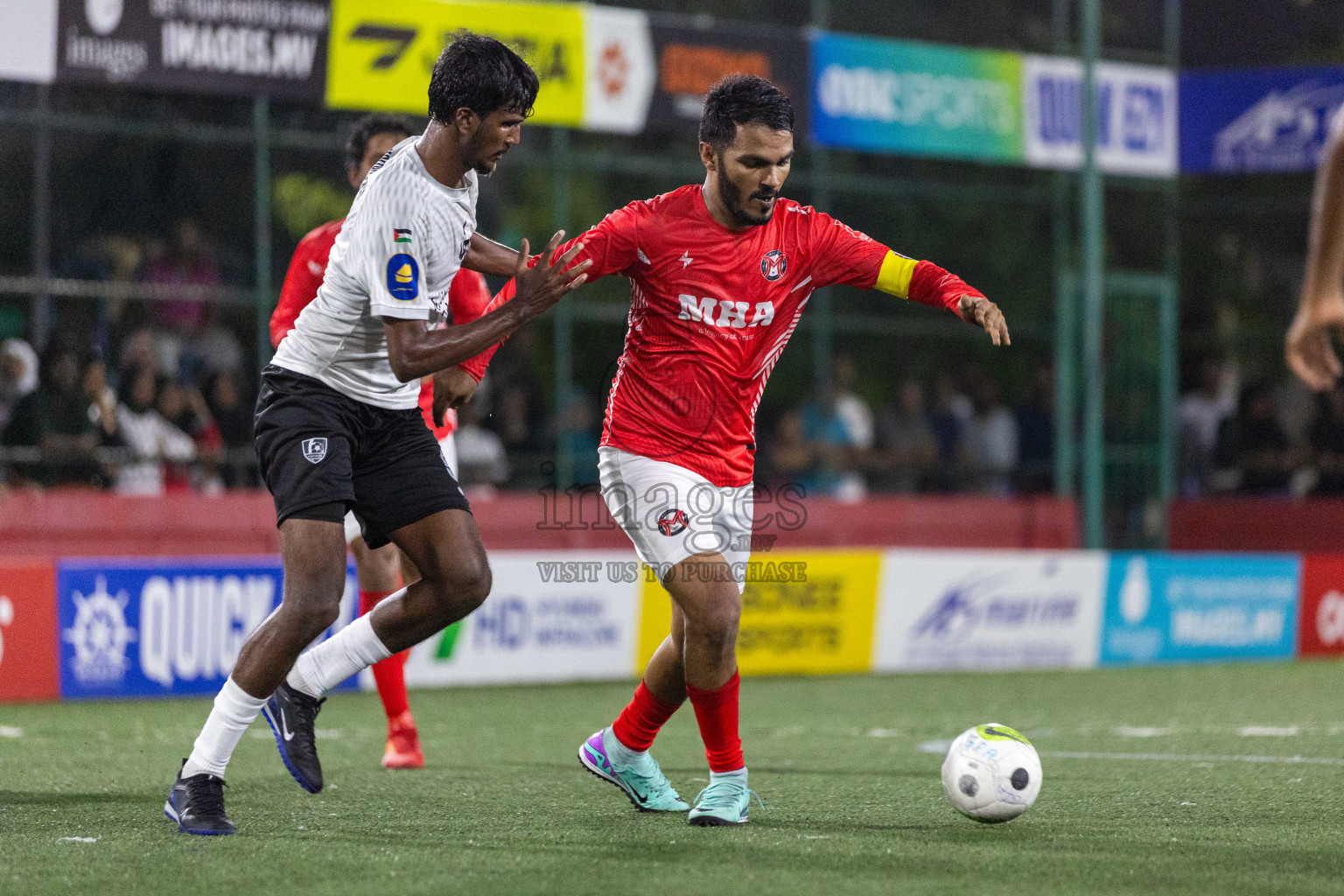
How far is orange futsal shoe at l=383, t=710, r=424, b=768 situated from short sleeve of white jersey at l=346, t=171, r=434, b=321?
7.55 feet

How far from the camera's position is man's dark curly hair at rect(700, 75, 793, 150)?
5578 millimetres

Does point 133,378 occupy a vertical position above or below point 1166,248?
below

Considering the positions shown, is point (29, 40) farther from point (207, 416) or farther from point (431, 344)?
point (431, 344)

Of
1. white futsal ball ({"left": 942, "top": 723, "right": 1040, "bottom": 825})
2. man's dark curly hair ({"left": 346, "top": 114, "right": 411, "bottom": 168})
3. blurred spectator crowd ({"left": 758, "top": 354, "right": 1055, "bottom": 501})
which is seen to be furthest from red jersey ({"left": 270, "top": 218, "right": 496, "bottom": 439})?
blurred spectator crowd ({"left": 758, "top": 354, "right": 1055, "bottom": 501})

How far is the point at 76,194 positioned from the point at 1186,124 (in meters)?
11.4

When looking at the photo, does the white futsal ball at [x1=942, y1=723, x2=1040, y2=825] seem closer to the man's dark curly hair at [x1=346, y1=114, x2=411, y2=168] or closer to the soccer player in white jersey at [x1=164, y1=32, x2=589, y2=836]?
the soccer player in white jersey at [x1=164, y1=32, x2=589, y2=836]

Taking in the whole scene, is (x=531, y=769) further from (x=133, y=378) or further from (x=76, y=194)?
(x=76, y=194)

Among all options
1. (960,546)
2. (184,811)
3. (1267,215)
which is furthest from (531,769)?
(1267,215)

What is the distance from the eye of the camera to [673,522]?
5.49 m

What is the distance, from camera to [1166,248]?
20500 millimetres

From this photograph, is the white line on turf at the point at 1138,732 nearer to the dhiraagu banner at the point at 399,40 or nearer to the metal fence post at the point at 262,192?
the dhiraagu banner at the point at 399,40

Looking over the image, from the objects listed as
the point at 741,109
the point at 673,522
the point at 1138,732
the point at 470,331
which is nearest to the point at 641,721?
the point at 673,522

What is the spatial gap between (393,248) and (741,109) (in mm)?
1183

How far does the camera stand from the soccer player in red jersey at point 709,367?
18.1 feet
